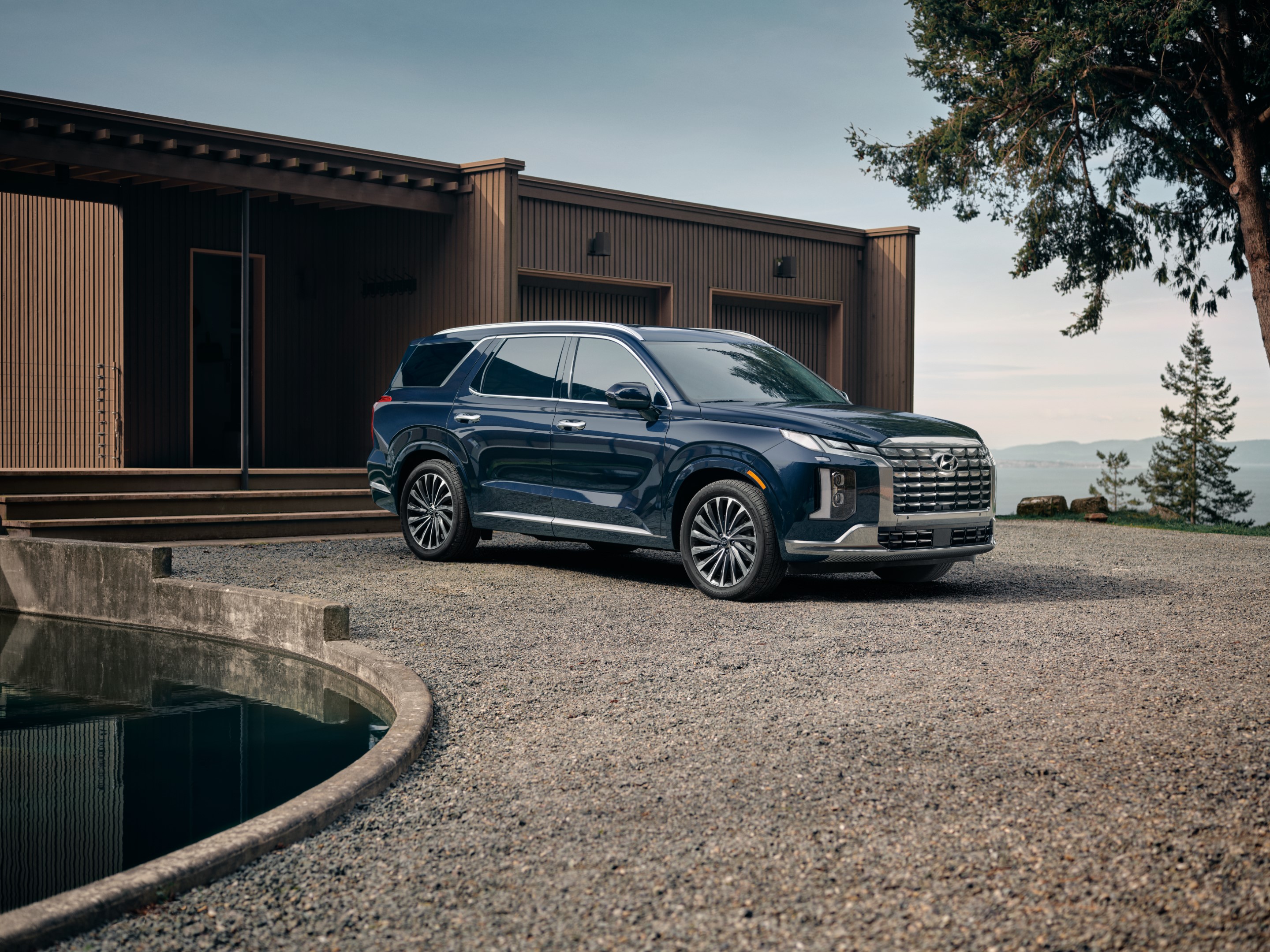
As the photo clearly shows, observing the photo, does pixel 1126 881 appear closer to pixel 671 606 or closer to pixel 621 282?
pixel 671 606

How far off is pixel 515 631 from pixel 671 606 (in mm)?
1317

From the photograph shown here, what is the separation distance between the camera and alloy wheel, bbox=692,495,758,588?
25.8ft

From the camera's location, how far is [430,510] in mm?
10055

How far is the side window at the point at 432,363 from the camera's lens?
10039 millimetres

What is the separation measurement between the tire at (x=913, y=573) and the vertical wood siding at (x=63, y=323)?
10363 millimetres

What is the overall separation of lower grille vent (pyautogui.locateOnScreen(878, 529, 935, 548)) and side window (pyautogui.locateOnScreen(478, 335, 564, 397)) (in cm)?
289

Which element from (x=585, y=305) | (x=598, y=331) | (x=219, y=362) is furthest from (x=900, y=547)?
(x=219, y=362)

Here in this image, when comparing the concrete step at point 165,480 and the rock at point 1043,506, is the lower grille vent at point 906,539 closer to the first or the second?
the concrete step at point 165,480

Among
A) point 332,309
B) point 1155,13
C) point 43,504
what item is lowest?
point 43,504

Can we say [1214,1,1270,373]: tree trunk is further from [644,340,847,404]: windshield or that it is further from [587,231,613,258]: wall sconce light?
[644,340,847,404]: windshield

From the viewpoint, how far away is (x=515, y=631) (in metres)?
6.88

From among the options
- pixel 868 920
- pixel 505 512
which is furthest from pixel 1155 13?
pixel 868 920

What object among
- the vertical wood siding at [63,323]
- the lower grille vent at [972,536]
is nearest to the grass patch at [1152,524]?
the lower grille vent at [972,536]

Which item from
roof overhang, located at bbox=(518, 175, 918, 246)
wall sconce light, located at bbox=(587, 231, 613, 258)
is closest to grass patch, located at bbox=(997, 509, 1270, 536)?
roof overhang, located at bbox=(518, 175, 918, 246)
